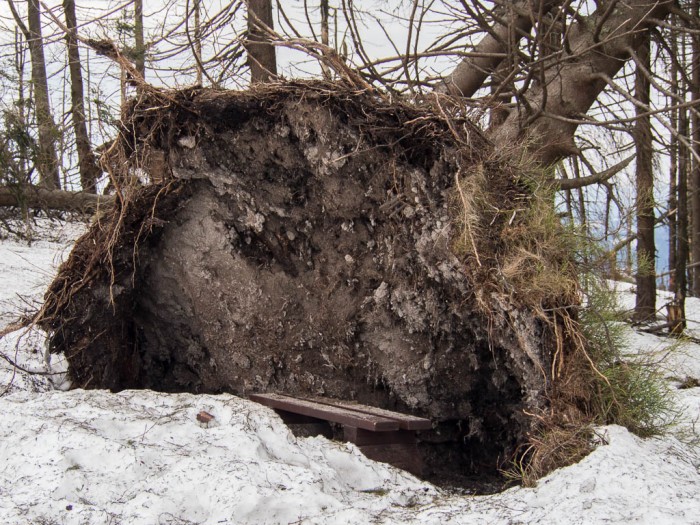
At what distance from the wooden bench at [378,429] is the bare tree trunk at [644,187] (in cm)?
207

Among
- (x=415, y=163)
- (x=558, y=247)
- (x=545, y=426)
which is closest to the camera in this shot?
(x=545, y=426)


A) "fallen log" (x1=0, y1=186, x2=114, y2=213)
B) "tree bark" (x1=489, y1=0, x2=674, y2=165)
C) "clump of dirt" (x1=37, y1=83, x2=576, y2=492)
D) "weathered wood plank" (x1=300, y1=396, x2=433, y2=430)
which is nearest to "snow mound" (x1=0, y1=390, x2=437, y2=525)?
"weathered wood plank" (x1=300, y1=396, x2=433, y2=430)

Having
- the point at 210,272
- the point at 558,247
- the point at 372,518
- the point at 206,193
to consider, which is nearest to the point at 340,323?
the point at 210,272

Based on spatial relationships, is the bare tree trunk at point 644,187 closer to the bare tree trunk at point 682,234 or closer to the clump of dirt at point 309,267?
the bare tree trunk at point 682,234

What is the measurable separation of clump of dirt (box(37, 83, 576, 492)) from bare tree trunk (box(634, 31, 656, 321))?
1521mm

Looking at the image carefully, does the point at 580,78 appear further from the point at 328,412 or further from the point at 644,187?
the point at 328,412

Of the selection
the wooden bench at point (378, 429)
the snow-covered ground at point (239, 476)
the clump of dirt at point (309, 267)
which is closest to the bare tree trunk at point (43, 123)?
the clump of dirt at point (309, 267)

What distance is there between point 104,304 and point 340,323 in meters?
1.51

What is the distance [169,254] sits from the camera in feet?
14.3

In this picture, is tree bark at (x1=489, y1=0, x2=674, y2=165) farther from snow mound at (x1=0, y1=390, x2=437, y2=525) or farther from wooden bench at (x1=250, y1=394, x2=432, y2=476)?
snow mound at (x1=0, y1=390, x2=437, y2=525)

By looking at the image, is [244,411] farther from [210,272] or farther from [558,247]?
[558,247]

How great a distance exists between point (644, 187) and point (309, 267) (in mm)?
4115

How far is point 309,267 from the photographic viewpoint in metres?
4.29

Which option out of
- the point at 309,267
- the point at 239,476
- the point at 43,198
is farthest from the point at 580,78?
the point at 43,198
